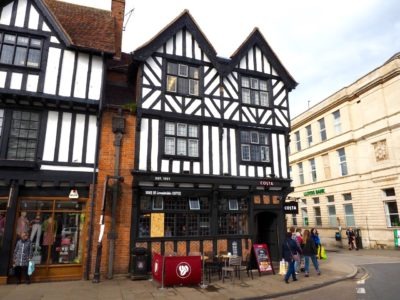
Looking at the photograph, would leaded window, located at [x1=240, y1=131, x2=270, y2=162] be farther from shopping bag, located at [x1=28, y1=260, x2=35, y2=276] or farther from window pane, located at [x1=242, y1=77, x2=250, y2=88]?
shopping bag, located at [x1=28, y1=260, x2=35, y2=276]

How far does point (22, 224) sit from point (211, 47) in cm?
1038

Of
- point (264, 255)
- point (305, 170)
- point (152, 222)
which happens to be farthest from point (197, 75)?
point (305, 170)

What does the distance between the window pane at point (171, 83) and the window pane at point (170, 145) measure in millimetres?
2137

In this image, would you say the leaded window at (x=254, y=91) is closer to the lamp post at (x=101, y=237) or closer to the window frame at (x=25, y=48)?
the lamp post at (x=101, y=237)

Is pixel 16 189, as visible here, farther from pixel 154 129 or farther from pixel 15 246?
pixel 154 129

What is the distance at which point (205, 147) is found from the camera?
42.7 ft

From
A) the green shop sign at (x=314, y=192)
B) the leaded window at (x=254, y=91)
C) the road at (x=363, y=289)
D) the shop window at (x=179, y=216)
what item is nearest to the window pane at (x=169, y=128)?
the shop window at (x=179, y=216)

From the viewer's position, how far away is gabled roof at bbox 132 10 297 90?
12638 mm

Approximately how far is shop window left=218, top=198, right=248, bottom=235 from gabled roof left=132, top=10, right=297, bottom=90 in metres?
5.89

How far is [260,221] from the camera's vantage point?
48.0ft

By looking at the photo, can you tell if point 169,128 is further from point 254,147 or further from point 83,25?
point 83,25

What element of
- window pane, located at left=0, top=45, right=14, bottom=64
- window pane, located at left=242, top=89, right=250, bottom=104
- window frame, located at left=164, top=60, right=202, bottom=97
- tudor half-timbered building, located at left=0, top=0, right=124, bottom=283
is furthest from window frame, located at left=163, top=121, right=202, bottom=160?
window pane, located at left=0, top=45, right=14, bottom=64

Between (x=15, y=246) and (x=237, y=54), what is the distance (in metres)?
11.8

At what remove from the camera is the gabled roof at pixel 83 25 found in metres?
11.5
